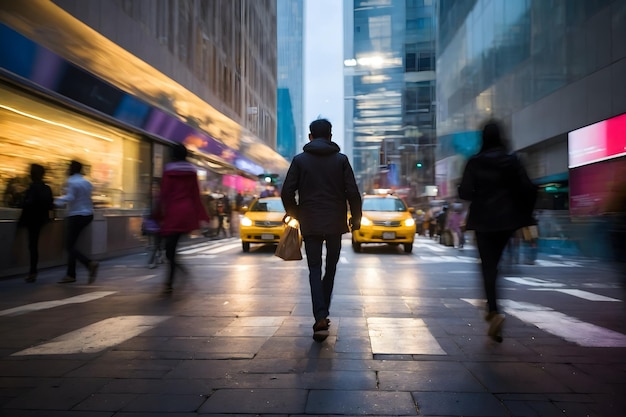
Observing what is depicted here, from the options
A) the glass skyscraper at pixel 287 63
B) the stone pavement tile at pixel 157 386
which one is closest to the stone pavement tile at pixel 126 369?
the stone pavement tile at pixel 157 386

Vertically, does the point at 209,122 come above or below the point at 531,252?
above

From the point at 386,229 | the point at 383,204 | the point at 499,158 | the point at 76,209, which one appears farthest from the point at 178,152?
the point at 383,204

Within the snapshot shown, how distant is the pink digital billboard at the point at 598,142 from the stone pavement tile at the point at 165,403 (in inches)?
577

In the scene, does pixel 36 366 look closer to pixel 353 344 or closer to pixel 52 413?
pixel 52 413

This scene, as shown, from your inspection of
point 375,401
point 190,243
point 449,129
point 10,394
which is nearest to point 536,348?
point 375,401

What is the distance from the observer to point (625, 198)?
14.4ft

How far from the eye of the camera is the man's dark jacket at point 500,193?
172 inches

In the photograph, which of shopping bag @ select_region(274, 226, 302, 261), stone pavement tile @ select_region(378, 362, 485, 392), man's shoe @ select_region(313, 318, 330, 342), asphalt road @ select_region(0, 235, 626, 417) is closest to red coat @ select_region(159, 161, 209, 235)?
asphalt road @ select_region(0, 235, 626, 417)

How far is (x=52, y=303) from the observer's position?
20.6 ft

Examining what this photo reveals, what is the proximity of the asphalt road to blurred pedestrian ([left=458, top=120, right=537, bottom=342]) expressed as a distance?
1.96 feet

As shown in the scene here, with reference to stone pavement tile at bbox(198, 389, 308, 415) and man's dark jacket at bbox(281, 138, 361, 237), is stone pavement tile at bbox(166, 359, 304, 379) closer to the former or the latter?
stone pavement tile at bbox(198, 389, 308, 415)

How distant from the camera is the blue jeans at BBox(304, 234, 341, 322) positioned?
4457 millimetres

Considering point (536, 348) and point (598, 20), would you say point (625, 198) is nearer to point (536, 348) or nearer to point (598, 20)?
point (536, 348)

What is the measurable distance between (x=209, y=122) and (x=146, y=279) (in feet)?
56.5
